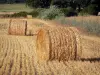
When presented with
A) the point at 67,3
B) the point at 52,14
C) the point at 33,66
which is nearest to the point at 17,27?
the point at 33,66

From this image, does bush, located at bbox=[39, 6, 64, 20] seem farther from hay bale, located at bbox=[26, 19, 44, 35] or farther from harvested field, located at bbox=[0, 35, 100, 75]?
harvested field, located at bbox=[0, 35, 100, 75]

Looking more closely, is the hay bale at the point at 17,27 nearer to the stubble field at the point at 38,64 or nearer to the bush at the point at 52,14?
the stubble field at the point at 38,64

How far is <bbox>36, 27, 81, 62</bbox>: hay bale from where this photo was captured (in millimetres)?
13086

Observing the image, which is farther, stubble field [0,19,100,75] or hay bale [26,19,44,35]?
hay bale [26,19,44,35]

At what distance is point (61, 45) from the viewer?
1312 centimetres

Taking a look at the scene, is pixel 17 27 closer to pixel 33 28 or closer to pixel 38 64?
pixel 33 28

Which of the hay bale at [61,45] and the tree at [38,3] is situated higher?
the hay bale at [61,45]

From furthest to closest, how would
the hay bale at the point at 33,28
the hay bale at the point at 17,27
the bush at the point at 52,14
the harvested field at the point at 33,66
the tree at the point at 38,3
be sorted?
1. the tree at the point at 38,3
2. the bush at the point at 52,14
3. the hay bale at the point at 33,28
4. the hay bale at the point at 17,27
5. the harvested field at the point at 33,66

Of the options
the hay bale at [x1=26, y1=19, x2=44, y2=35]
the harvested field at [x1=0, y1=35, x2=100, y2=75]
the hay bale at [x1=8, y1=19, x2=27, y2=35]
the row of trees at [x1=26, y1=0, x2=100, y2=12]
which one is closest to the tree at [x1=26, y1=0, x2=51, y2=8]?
the row of trees at [x1=26, y1=0, x2=100, y2=12]

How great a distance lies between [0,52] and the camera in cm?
1576

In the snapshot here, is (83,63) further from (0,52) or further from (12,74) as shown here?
(0,52)

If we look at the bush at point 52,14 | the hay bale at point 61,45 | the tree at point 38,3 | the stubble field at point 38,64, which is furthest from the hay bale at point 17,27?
the tree at point 38,3

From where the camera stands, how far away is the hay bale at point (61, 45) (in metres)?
13.1

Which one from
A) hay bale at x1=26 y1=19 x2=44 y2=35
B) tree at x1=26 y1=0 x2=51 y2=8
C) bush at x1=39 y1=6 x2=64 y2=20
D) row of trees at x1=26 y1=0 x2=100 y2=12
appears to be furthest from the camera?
tree at x1=26 y1=0 x2=51 y2=8
